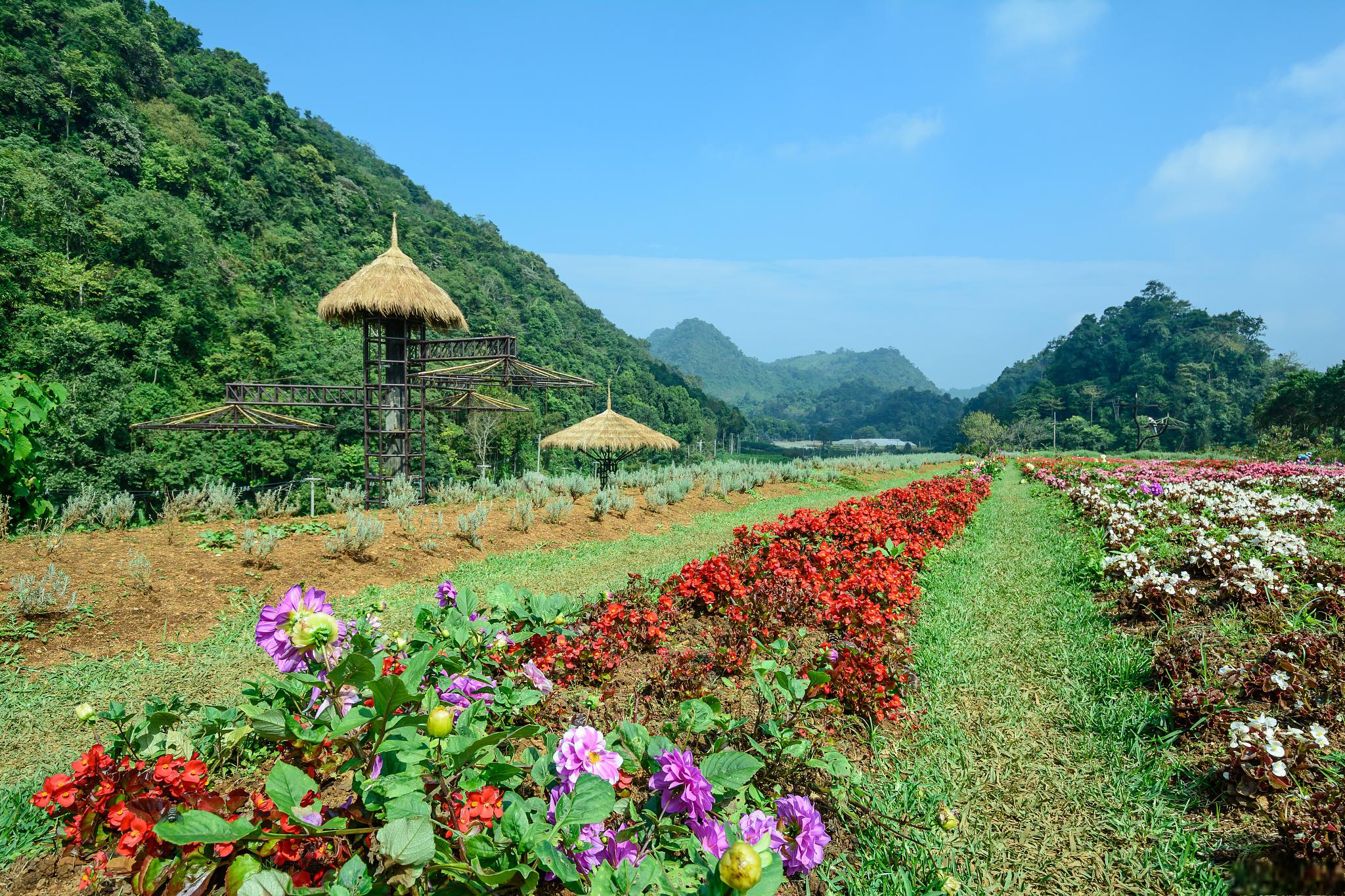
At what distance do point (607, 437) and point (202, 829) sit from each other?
1241 centimetres

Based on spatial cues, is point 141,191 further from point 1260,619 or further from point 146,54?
point 1260,619

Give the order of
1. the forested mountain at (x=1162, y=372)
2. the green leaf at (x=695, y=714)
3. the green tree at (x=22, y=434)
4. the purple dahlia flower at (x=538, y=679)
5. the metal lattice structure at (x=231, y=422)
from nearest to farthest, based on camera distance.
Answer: the green leaf at (x=695, y=714), the purple dahlia flower at (x=538, y=679), the green tree at (x=22, y=434), the metal lattice structure at (x=231, y=422), the forested mountain at (x=1162, y=372)

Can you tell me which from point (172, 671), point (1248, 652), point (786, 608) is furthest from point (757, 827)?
point (172, 671)

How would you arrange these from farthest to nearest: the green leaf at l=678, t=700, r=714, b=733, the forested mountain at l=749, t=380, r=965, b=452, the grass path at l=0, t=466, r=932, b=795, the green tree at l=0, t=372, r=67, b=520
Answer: the forested mountain at l=749, t=380, r=965, b=452 < the green tree at l=0, t=372, r=67, b=520 < the grass path at l=0, t=466, r=932, b=795 < the green leaf at l=678, t=700, r=714, b=733

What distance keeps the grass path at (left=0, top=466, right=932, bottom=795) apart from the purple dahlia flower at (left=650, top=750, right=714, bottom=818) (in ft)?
7.72

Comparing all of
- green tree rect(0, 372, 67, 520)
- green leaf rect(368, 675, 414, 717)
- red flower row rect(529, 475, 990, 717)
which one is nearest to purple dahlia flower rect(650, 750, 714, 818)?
green leaf rect(368, 675, 414, 717)

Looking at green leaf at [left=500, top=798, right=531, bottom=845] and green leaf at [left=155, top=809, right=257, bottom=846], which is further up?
green leaf at [left=155, top=809, right=257, bottom=846]

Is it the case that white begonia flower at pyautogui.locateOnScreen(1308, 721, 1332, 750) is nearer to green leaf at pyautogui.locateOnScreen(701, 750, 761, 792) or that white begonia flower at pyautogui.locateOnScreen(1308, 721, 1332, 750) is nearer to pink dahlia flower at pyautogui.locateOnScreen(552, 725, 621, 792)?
green leaf at pyautogui.locateOnScreen(701, 750, 761, 792)

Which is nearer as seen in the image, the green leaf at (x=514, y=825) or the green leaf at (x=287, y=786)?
the green leaf at (x=287, y=786)

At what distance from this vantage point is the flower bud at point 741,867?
92cm

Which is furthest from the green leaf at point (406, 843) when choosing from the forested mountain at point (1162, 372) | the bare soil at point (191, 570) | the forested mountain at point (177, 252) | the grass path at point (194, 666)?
the forested mountain at point (1162, 372)

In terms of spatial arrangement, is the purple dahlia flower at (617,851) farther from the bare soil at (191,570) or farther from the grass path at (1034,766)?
the bare soil at (191,570)

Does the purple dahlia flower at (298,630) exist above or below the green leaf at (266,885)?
above

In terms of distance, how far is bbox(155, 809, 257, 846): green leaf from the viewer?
3.22 ft
